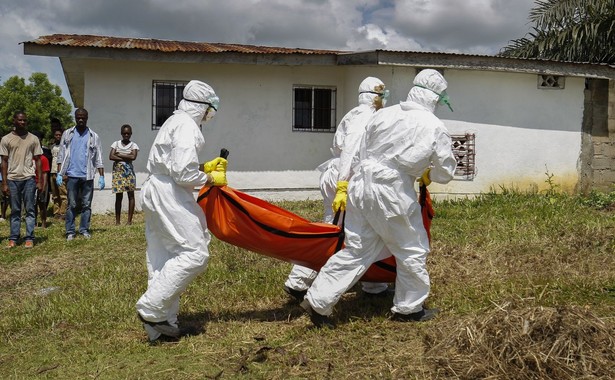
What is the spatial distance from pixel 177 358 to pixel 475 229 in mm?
4679

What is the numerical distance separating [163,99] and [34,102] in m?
26.8

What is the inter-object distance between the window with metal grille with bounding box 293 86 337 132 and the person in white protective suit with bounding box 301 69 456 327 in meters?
7.78

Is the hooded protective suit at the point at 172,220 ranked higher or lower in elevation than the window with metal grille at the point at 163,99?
lower

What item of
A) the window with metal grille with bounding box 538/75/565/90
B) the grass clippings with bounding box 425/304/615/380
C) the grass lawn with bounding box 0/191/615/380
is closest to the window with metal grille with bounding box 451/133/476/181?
the window with metal grille with bounding box 538/75/565/90

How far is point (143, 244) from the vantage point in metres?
8.48

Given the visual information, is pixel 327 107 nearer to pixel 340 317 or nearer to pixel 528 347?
pixel 340 317

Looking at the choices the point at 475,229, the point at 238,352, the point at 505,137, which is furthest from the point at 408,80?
the point at 238,352

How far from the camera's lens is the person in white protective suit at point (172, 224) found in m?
4.54

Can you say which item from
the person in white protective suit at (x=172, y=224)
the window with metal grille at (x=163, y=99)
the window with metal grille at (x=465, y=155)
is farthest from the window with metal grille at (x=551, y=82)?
the person in white protective suit at (x=172, y=224)

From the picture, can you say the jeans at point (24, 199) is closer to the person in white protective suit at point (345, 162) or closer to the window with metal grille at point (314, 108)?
the person in white protective suit at point (345, 162)

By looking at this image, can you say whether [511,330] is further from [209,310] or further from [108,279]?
[108,279]

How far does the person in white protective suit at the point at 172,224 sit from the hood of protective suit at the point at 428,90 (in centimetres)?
167

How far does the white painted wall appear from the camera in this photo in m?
11.7

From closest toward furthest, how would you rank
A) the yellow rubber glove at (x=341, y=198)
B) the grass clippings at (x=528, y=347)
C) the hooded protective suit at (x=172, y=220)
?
the grass clippings at (x=528, y=347), the hooded protective suit at (x=172, y=220), the yellow rubber glove at (x=341, y=198)
